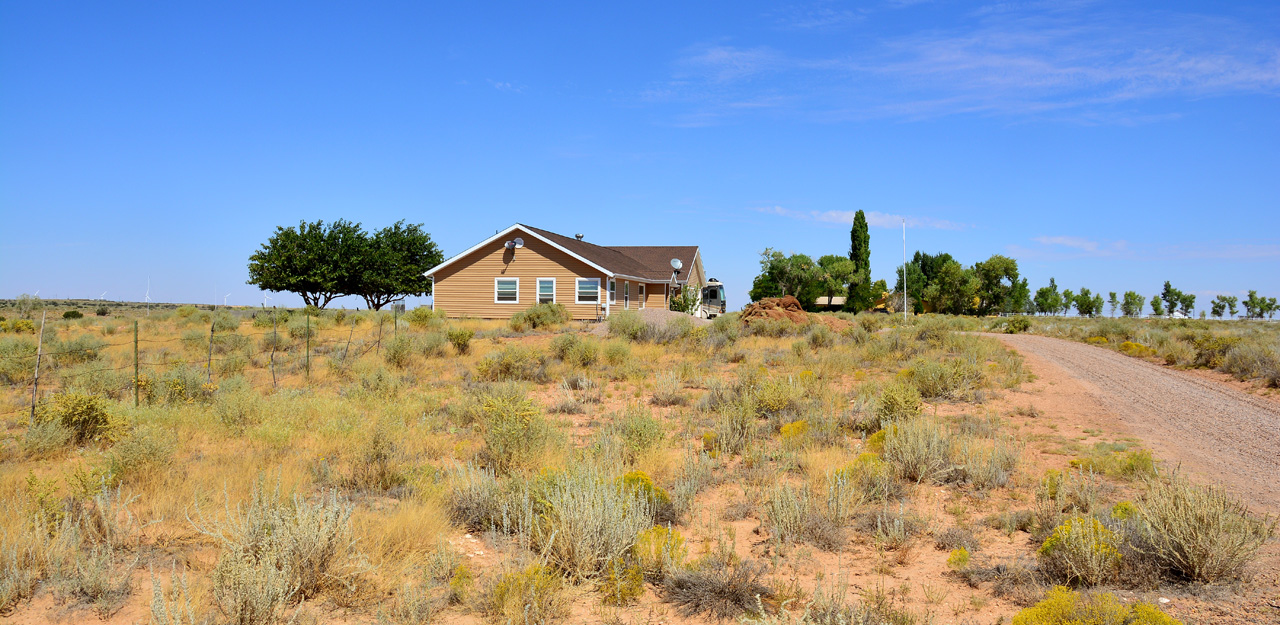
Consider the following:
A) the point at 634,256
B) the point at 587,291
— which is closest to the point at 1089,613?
the point at 587,291

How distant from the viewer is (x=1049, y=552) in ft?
15.0

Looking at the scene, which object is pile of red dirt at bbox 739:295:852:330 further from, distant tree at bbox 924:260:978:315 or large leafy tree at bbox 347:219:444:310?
distant tree at bbox 924:260:978:315

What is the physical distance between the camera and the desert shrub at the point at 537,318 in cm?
2380

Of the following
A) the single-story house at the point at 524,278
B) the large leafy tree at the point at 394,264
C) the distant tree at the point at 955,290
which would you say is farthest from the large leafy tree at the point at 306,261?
the distant tree at the point at 955,290

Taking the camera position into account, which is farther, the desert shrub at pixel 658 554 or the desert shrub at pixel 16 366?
the desert shrub at pixel 16 366

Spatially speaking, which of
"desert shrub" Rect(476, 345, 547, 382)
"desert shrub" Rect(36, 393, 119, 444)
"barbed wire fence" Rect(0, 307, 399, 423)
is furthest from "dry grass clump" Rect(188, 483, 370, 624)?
"desert shrub" Rect(476, 345, 547, 382)

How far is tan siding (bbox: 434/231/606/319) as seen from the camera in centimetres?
3019

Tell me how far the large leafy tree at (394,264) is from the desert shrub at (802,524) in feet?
131

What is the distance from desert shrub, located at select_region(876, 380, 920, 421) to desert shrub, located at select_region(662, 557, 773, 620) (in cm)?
512

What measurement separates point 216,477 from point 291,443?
4.96 feet

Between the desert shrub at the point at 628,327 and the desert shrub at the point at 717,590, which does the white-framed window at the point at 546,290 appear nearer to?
the desert shrub at the point at 628,327

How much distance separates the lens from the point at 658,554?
4.78 m

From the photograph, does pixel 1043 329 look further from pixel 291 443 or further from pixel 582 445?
pixel 291 443

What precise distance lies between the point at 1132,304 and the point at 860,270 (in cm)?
3279
